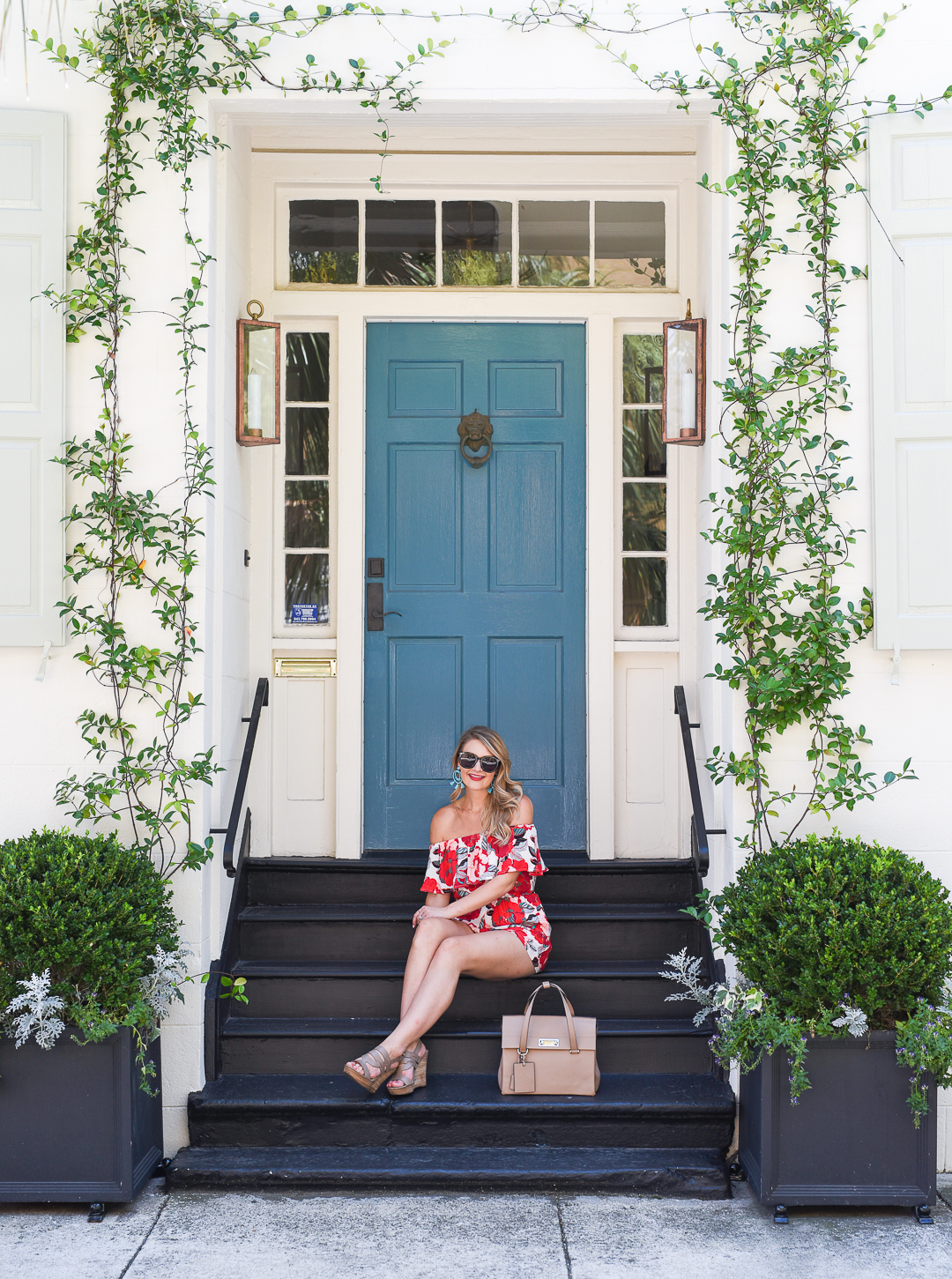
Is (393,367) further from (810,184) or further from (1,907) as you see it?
(1,907)

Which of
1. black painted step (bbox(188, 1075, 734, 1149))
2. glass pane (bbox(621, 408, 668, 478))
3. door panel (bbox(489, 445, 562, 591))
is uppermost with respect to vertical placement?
glass pane (bbox(621, 408, 668, 478))

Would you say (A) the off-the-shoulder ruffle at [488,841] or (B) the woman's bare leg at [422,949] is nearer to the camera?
(B) the woman's bare leg at [422,949]

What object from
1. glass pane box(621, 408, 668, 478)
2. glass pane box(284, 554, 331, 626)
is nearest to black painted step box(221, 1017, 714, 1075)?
glass pane box(284, 554, 331, 626)

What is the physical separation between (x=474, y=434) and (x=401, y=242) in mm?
782

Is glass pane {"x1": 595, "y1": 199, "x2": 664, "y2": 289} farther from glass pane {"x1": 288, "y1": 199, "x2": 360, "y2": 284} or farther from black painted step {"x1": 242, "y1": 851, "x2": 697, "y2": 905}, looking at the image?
black painted step {"x1": 242, "y1": 851, "x2": 697, "y2": 905}

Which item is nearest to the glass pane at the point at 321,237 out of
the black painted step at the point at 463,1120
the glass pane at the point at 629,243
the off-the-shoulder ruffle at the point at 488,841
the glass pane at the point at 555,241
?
the glass pane at the point at 555,241

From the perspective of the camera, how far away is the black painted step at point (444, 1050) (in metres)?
3.42

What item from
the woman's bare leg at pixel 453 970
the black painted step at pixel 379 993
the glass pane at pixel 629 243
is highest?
the glass pane at pixel 629 243

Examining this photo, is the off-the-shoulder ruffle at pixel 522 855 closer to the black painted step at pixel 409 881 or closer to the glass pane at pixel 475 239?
the black painted step at pixel 409 881

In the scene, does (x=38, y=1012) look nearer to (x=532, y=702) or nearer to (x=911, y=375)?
(x=532, y=702)

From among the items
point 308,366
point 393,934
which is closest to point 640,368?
point 308,366

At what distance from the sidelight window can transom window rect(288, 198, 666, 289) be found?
11.5 inches

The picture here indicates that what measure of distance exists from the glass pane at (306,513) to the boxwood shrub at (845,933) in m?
2.09

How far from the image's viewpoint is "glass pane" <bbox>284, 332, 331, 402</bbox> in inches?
167
